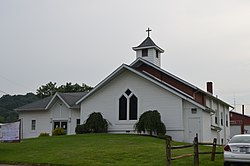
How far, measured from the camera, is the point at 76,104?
141 feet

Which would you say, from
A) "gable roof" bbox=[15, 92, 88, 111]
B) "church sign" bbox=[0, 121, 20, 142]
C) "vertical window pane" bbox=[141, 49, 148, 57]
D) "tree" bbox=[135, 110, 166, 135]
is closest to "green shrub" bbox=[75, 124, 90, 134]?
"gable roof" bbox=[15, 92, 88, 111]

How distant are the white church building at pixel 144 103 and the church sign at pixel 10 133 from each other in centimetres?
1257

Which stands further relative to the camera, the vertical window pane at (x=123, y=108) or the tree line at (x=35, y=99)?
the tree line at (x=35, y=99)

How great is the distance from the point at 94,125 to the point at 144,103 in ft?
16.8

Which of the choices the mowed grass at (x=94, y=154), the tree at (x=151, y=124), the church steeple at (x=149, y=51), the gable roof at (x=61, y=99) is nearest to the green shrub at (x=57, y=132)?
the gable roof at (x=61, y=99)

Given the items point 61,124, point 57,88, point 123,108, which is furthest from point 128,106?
point 57,88

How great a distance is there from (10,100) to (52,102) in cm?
4532

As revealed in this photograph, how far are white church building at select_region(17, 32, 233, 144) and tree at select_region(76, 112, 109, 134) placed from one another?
91 cm

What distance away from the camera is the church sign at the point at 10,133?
1131 inches

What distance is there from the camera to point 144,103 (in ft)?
127

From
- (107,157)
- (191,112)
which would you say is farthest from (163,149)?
(191,112)

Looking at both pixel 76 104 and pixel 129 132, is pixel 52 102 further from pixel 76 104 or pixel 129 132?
pixel 129 132

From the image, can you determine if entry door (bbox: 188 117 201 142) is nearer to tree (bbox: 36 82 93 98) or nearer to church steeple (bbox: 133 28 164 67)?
church steeple (bbox: 133 28 164 67)

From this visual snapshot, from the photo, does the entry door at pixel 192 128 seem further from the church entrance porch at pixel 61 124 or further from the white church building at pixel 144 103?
the church entrance porch at pixel 61 124
